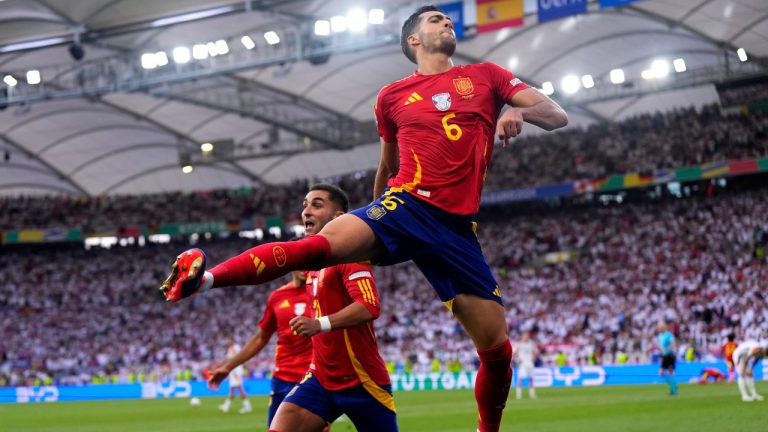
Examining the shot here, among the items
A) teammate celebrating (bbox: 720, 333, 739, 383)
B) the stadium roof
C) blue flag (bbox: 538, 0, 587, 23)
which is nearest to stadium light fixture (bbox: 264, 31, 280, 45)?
the stadium roof

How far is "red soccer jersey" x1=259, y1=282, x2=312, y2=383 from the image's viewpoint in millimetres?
8594

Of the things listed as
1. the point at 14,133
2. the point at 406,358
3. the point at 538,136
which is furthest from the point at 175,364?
the point at 538,136

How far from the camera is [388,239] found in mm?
5273

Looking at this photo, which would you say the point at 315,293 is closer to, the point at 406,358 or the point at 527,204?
the point at 406,358

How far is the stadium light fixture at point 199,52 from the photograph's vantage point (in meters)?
35.5

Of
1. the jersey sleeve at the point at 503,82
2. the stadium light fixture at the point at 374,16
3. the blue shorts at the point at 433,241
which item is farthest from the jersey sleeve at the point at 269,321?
the stadium light fixture at the point at 374,16

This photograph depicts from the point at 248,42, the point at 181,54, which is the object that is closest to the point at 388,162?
the point at 248,42

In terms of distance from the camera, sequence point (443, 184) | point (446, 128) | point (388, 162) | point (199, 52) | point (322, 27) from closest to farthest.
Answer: point (443, 184) < point (446, 128) < point (388, 162) < point (322, 27) < point (199, 52)

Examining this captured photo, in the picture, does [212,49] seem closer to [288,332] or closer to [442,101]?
[288,332]

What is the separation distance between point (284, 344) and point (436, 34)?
12.8ft

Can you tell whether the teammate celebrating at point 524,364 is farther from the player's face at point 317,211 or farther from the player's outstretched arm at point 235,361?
the player's face at point 317,211

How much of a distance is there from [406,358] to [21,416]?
17.0 metres

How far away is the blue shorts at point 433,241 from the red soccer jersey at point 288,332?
3.21 m

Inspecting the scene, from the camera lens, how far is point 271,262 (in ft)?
15.5
